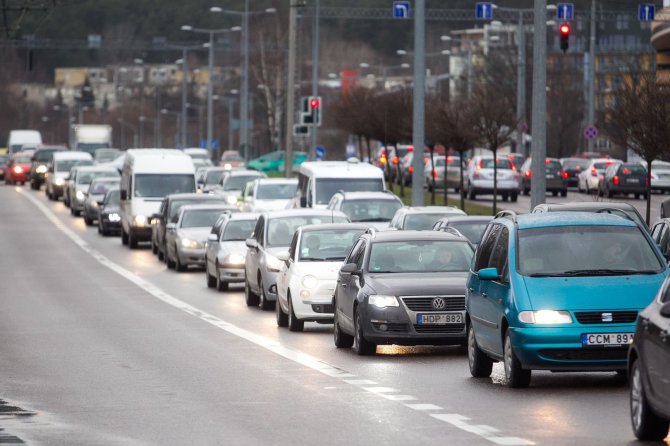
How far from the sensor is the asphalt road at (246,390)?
13.4m

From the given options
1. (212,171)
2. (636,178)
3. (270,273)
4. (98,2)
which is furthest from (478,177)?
(98,2)

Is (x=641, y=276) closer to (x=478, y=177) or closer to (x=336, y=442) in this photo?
(x=336, y=442)

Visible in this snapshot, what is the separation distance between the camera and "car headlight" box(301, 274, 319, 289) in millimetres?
25312

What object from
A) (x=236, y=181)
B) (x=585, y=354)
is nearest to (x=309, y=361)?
(x=585, y=354)

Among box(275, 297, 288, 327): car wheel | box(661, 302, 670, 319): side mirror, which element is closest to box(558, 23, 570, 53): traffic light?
box(275, 297, 288, 327): car wheel

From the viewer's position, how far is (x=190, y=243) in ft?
139

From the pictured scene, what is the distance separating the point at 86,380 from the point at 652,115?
24.9m

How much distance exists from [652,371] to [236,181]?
164 ft

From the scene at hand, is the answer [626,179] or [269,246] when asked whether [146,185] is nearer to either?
[626,179]

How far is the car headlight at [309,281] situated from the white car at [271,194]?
988 inches

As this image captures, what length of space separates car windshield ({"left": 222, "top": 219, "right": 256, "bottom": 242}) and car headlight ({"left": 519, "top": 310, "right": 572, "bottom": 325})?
21.1 meters

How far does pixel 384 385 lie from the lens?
17.3 m

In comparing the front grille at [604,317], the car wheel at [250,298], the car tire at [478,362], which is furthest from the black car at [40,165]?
the front grille at [604,317]

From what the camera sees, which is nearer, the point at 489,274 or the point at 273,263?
the point at 489,274
